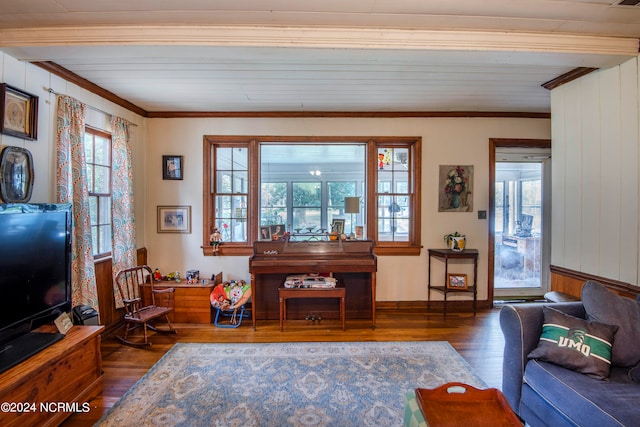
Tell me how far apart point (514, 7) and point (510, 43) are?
11.7 inches

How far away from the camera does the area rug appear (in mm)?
1972

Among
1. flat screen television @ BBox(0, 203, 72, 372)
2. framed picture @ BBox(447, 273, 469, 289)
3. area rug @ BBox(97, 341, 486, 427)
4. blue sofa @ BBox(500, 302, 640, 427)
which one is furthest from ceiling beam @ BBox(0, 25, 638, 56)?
framed picture @ BBox(447, 273, 469, 289)

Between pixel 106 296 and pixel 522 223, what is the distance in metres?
5.76

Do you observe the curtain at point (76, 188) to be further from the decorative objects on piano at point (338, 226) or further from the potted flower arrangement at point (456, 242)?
the potted flower arrangement at point (456, 242)

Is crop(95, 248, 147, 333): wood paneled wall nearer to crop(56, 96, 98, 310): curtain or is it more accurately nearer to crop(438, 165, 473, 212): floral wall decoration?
crop(56, 96, 98, 310): curtain

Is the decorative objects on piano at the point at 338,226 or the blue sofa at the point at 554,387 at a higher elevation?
the decorative objects on piano at the point at 338,226

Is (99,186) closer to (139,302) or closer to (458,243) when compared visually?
(139,302)

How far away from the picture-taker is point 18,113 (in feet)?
7.43

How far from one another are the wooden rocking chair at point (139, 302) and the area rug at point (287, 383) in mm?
440

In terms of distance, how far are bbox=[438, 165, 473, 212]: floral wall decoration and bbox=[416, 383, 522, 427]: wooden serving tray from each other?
2.85 meters

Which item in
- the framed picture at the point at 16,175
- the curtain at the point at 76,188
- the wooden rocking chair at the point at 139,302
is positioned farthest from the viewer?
the wooden rocking chair at the point at 139,302

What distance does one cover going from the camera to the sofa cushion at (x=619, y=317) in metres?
1.74

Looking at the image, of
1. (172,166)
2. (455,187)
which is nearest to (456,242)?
(455,187)

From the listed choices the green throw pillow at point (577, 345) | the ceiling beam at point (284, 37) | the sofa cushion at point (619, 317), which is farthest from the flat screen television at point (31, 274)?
the sofa cushion at point (619, 317)
